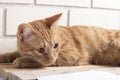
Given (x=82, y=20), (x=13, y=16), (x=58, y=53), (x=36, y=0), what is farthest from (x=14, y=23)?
(x=82, y=20)

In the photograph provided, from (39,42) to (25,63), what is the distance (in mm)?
110

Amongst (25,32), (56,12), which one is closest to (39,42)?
(25,32)

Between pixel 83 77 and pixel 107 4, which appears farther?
pixel 107 4

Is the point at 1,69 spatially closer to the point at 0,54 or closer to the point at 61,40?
the point at 0,54

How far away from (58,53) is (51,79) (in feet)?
1.11

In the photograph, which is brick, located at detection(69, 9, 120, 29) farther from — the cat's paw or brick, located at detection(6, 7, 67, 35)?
the cat's paw

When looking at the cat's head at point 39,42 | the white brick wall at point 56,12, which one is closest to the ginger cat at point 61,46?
the cat's head at point 39,42

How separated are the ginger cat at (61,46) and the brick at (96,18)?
0.11 m

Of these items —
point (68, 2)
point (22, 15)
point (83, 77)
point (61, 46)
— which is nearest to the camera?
point (83, 77)

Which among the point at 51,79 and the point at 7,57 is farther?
the point at 7,57

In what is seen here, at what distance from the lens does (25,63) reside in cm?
115

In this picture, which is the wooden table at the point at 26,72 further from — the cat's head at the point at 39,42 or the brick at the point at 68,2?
the brick at the point at 68,2

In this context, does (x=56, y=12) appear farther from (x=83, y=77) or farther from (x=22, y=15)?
(x=83, y=77)

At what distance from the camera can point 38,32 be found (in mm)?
1149
